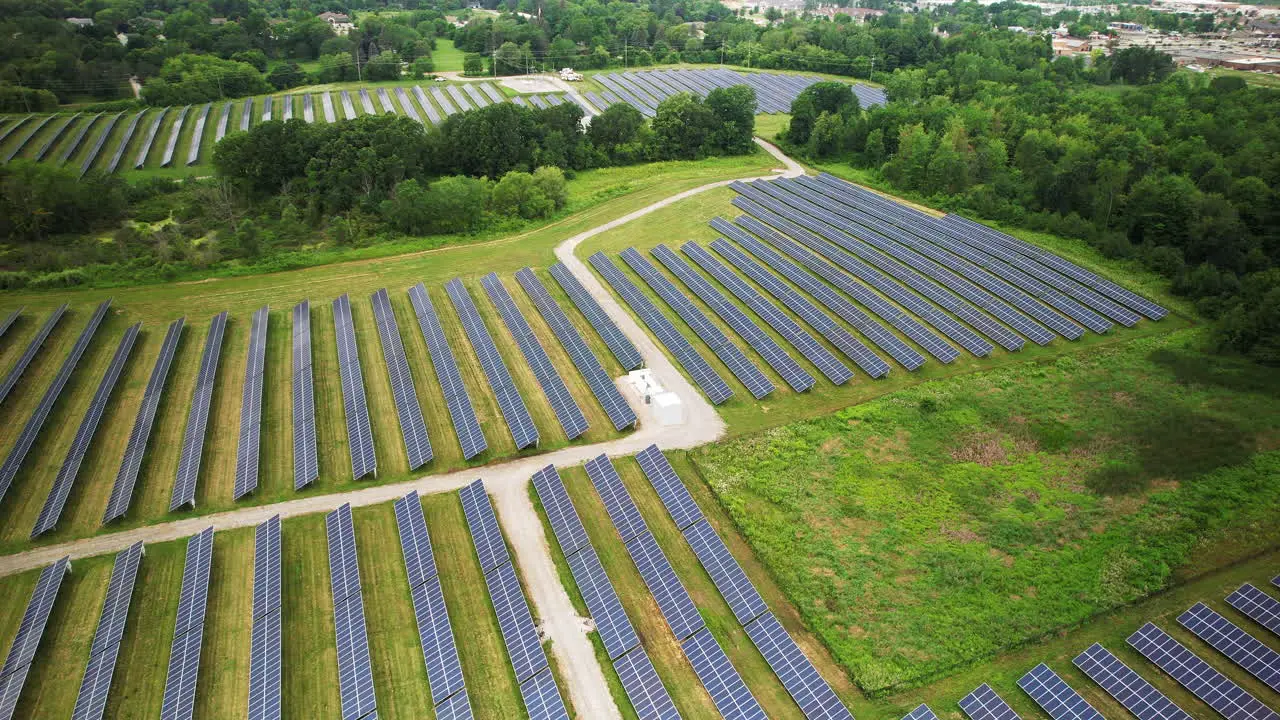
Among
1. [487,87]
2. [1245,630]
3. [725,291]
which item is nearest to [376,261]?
[725,291]

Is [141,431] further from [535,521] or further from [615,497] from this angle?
[615,497]

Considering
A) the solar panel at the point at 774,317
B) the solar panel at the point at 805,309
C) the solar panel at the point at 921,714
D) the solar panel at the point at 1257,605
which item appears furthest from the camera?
the solar panel at the point at 805,309

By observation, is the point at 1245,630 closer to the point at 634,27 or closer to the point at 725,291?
the point at 725,291

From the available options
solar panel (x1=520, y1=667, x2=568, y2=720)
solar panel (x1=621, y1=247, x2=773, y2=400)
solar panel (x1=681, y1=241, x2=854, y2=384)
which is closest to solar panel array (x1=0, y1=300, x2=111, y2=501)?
solar panel (x1=520, y1=667, x2=568, y2=720)

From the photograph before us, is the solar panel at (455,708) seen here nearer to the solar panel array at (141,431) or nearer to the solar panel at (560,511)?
the solar panel at (560,511)

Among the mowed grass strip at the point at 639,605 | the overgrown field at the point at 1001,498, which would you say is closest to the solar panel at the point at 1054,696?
the overgrown field at the point at 1001,498

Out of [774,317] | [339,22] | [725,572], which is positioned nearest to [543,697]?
[725,572]

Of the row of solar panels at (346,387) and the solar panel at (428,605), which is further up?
the row of solar panels at (346,387)
